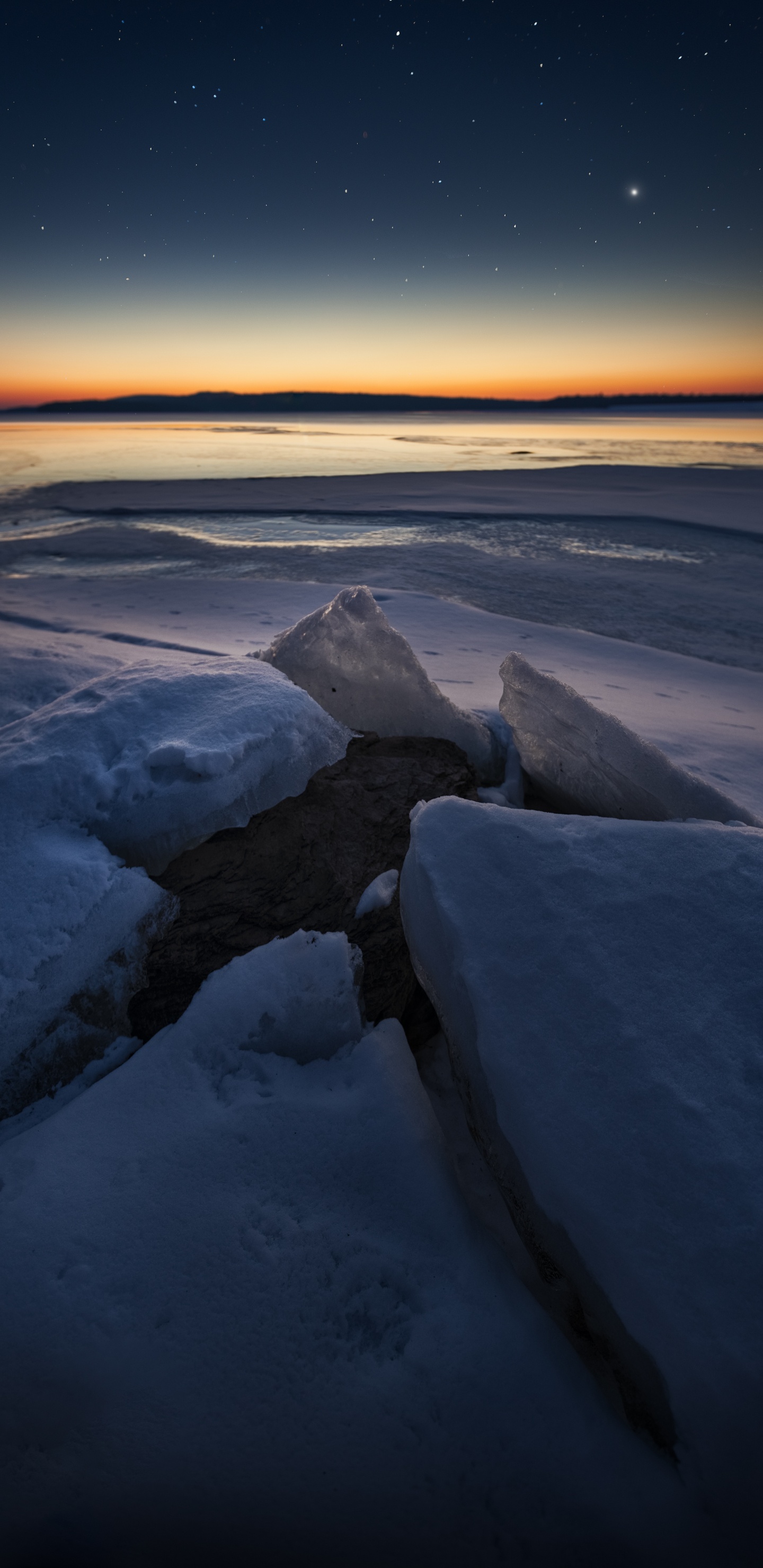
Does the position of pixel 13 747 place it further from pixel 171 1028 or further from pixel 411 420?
pixel 411 420

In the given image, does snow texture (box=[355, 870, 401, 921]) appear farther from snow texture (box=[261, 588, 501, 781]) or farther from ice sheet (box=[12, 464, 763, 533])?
ice sheet (box=[12, 464, 763, 533])

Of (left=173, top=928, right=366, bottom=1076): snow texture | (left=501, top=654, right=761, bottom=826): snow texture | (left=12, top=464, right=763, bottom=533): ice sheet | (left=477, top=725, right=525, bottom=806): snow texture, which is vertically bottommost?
(left=173, top=928, right=366, bottom=1076): snow texture

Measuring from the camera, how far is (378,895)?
1.84 meters

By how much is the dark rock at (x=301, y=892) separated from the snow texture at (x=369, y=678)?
15.5 inches

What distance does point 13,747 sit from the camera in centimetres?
184

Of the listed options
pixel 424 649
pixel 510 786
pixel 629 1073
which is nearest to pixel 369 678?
pixel 510 786

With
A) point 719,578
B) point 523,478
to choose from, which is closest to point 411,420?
point 523,478

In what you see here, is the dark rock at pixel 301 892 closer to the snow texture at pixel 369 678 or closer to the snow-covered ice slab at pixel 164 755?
the snow-covered ice slab at pixel 164 755

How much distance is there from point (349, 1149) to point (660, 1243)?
55 cm

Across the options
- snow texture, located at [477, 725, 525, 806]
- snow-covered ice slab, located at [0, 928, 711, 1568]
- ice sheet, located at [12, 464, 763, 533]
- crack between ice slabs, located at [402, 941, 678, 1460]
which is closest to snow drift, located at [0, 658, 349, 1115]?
snow-covered ice slab, located at [0, 928, 711, 1568]

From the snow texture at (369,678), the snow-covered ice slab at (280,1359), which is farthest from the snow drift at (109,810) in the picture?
the snow texture at (369,678)

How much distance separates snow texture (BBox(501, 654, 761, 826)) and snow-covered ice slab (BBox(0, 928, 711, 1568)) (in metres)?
1.10

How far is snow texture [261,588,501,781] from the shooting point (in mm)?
2490

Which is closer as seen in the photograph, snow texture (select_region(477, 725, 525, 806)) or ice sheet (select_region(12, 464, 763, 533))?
snow texture (select_region(477, 725, 525, 806))
